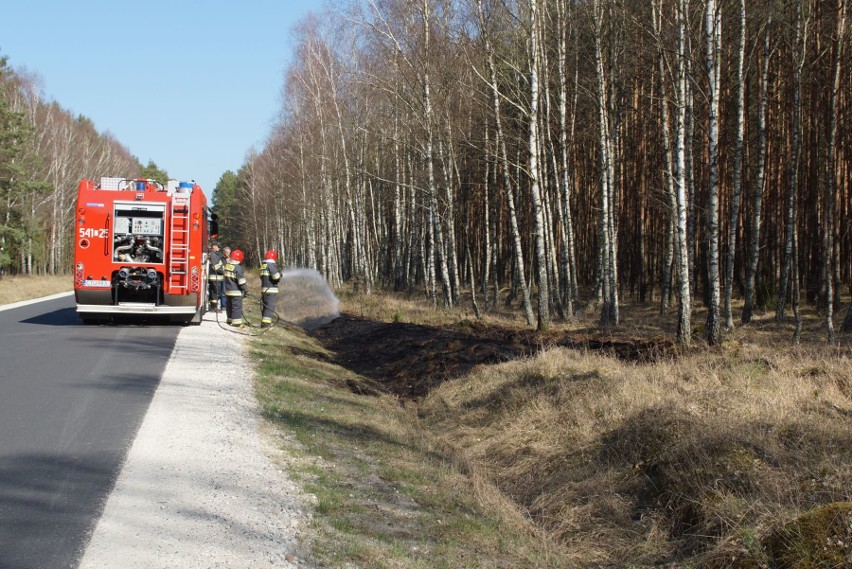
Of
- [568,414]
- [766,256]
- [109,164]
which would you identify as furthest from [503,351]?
[109,164]

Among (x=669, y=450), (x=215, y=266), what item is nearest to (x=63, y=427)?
(x=669, y=450)

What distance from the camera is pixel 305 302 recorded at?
29.2 metres

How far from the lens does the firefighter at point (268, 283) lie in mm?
18016

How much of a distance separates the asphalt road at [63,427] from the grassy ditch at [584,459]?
5.63ft

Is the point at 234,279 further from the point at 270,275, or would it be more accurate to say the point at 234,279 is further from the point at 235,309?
the point at 235,309

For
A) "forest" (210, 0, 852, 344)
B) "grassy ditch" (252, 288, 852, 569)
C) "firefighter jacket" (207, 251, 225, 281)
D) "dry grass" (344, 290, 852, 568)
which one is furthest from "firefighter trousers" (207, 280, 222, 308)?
"dry grass" (344, 290, 852, 568)

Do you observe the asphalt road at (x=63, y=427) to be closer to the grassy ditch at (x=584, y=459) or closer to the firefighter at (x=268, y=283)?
the grassy ditch at (x=584, y=459)

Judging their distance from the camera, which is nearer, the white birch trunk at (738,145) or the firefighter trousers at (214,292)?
the white birch trunk at (738,145)

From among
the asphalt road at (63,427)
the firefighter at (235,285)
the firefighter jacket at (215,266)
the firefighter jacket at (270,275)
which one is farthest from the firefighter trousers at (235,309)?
the firefighter jacket at (215,266)

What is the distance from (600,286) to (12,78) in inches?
2008

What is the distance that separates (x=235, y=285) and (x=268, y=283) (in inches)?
35.9

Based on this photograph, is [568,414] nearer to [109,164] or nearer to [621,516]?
[621,516]

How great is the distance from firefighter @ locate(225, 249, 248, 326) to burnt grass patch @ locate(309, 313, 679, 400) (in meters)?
2.58

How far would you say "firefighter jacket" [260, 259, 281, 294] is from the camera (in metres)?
18.0
